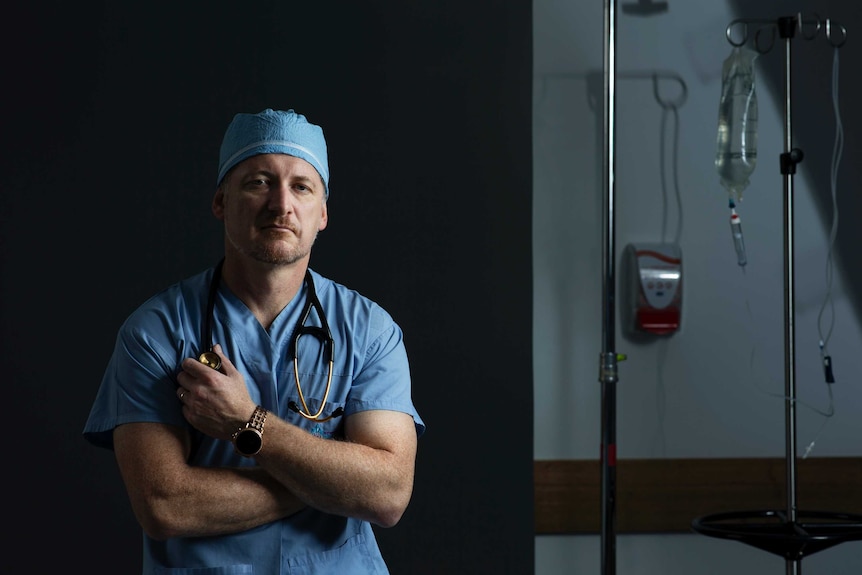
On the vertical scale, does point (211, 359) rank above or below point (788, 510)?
above

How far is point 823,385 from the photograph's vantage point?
8.68 ft

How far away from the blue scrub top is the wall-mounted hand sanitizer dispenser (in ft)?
3.47

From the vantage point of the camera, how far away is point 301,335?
162cm

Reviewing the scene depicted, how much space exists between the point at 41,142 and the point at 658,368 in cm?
172

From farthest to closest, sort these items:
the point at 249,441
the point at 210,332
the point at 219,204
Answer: the point at 219,204
the point at 210,332
the point at 249,441

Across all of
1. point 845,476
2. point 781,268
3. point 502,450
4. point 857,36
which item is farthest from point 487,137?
point 845,476

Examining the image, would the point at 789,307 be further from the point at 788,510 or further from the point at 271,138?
the point at 271,138

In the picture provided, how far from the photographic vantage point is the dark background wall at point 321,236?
223cm

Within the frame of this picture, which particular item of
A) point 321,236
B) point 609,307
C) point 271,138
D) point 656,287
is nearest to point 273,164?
point 271,138

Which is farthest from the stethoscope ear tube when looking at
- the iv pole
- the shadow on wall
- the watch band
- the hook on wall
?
the shadow on wall

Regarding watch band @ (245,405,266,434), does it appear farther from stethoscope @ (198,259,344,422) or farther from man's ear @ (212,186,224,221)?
man's ear @ (212,186,224,221)

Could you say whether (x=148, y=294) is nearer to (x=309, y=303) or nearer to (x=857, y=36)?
(x=309, y=303)

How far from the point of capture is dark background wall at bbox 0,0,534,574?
223 centimetres

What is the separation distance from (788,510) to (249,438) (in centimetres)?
142
